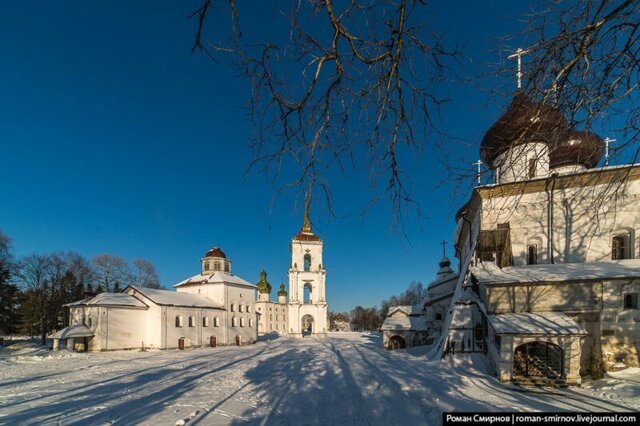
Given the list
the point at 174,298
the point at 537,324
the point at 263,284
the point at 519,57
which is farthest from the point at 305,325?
the point at 519,57

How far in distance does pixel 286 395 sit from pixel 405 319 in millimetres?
19783

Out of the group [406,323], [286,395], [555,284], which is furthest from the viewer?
[406,323]

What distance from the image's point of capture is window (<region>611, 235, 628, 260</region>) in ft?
49.9

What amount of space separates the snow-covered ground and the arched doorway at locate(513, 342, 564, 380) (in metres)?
0.88

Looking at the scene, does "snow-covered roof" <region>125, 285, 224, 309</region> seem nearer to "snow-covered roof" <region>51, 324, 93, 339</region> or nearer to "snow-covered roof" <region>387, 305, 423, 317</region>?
"snow-covered roof" <region>51, 324, 93, 339</region>

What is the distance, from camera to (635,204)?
49.2 ft

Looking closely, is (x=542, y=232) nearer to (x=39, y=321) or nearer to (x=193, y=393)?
(x=193, y=393)

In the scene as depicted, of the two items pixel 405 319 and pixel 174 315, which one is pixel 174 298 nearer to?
pixel 174 315

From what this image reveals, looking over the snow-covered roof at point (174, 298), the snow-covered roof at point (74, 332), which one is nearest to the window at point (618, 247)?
the snow-covered roof at point (174, 298)

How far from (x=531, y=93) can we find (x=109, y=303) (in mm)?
32230

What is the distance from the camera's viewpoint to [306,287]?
47.2 metres

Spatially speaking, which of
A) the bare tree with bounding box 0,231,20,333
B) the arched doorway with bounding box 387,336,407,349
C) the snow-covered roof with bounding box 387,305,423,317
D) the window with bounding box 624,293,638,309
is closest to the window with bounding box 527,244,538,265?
the window with bounding box 624,293,638,309

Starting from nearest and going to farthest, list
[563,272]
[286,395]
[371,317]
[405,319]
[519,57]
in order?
[519,57] → [286,395] → [563,272] → [405,319] → [371,317]

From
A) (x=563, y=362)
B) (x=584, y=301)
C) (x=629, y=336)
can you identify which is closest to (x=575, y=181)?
(x=584, y=301)
